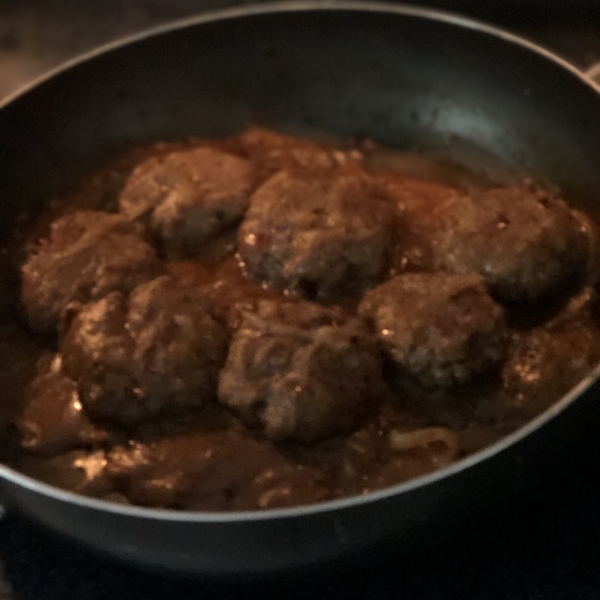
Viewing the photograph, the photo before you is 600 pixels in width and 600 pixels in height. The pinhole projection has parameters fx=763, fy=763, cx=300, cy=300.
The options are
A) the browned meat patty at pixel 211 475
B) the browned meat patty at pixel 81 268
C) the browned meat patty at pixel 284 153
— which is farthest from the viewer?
the browned meat patty at pixel 284 153

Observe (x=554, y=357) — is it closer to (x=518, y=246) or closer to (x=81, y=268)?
(x=518, y=246)

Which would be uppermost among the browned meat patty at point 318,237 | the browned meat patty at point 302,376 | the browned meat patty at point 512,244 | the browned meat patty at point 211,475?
the browned meat patty at point 512,244

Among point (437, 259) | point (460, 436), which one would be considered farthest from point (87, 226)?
point (460, 436)

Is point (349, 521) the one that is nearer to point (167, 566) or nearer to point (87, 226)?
point (167, 566)

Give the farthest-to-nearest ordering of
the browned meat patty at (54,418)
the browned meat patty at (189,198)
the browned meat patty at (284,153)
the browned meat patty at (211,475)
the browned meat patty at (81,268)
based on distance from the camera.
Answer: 1. the browned meat patty at (284,153)
2. the browned meat patty at (189,198)
3. the browned meat patty at (81,268)
4. the browned meat patty at (54,418)
5. the browned meat patty at (211,475)

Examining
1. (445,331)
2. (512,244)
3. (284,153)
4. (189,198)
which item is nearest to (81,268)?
(189,198)

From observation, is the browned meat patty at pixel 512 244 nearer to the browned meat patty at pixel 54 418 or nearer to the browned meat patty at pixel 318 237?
the browned meat patty at pixel 318 237

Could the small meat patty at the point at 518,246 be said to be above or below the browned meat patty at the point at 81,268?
above

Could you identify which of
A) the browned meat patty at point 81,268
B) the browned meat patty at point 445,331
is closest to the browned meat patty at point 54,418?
the browned meat patty at point 81,268
